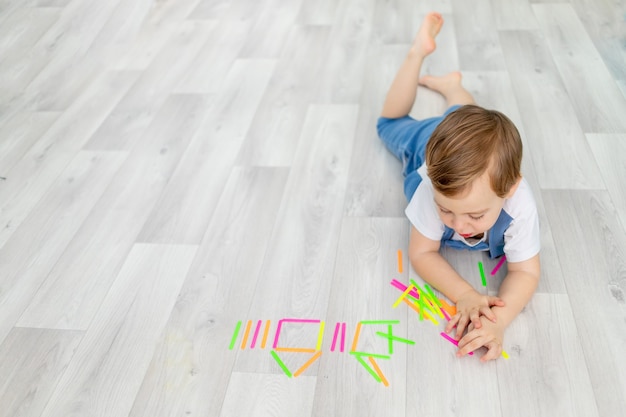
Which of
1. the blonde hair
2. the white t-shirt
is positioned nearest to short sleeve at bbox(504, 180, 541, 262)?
the white t-shirt

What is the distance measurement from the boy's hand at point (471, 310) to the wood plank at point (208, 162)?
0.66 m

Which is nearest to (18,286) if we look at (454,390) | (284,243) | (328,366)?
(284,243)

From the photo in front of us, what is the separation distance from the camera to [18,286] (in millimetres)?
1457

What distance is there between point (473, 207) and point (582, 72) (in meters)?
1.11

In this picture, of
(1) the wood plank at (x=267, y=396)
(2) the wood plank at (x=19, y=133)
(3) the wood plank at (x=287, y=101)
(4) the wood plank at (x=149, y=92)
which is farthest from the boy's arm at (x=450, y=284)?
(2) the wood plank at (x=19, y=133)

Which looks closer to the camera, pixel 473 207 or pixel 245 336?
pixel 473 207

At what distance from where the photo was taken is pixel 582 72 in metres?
1.96

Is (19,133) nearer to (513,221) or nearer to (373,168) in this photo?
(373,168)

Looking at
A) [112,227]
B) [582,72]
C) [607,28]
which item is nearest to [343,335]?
[112,227]

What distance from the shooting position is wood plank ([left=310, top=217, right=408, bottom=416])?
1142 mm

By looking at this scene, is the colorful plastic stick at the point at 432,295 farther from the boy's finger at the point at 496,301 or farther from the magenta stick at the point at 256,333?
the magenta stick at the point at 256,333

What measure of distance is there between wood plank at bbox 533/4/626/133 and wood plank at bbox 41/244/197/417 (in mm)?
1216

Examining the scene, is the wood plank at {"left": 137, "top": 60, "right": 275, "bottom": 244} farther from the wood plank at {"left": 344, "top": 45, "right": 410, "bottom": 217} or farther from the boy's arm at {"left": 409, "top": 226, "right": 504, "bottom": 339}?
the boy's arm at {"left": 409, "top": 226, "right": 504, "bottom": 339}

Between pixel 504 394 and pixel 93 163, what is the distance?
4.34 ft
